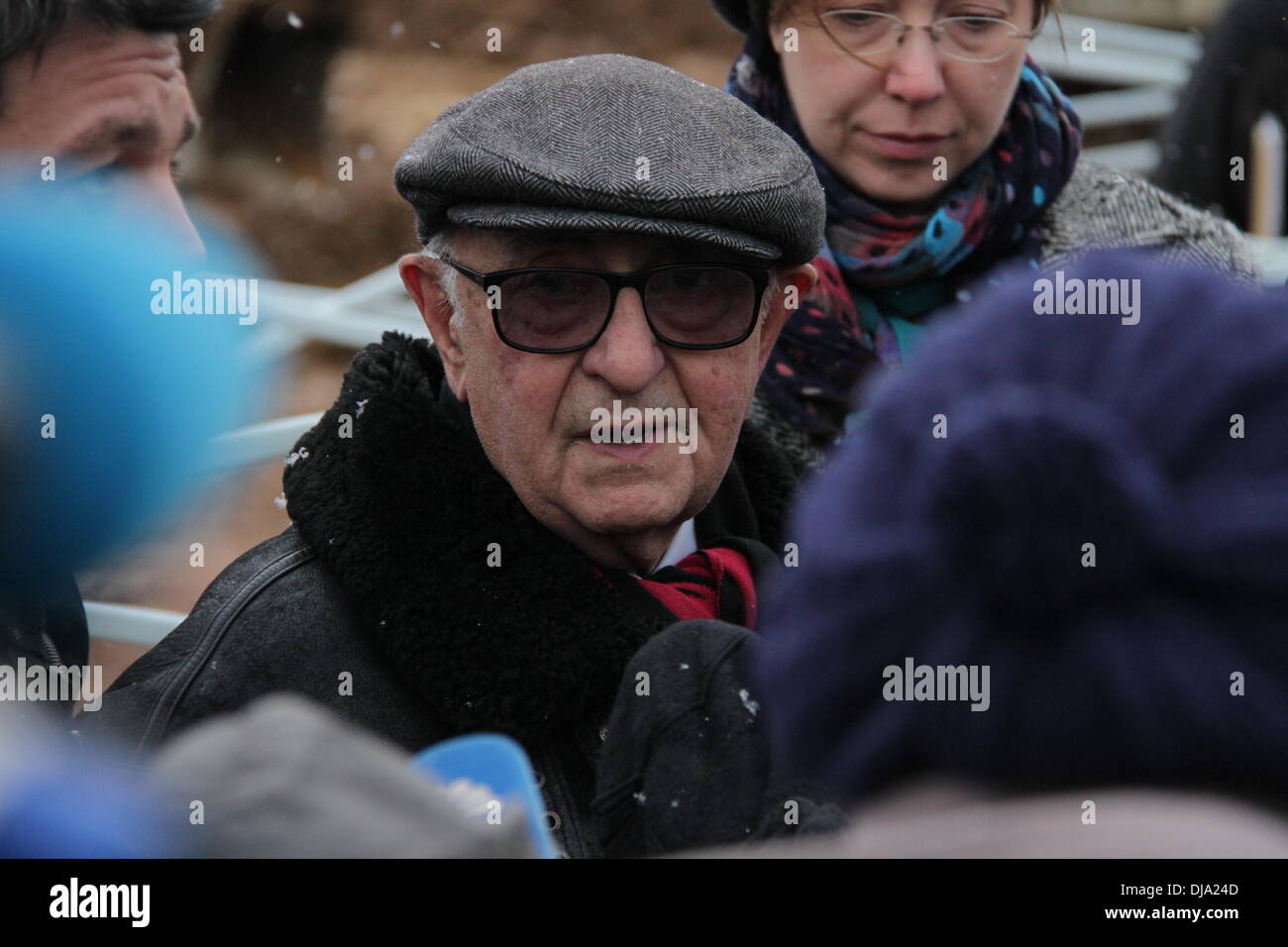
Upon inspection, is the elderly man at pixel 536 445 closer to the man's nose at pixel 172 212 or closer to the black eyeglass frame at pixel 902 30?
the man's nose at pixel 172 212

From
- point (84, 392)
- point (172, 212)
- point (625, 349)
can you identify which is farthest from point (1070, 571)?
point (172, 212)

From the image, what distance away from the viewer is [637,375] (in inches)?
64.9

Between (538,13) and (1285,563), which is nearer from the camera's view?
(1285,563)

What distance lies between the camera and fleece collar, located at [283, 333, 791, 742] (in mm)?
1603

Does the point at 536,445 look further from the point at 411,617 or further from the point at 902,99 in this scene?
the point at 902,99

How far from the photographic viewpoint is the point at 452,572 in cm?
166

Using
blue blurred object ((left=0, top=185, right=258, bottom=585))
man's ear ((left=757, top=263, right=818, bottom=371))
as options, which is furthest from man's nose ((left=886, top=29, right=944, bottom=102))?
blue blurred object ((left=0, top=185, right=258, bottom=585))

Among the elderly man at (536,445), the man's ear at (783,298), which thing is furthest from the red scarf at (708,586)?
the man's ear at (783,298)

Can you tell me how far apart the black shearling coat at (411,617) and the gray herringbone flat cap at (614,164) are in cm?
26

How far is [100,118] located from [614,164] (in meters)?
0.73

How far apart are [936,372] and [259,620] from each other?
1.07 metres

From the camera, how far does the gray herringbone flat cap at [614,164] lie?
1.59 m

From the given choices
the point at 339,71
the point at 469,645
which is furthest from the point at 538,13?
the point at 469,645
